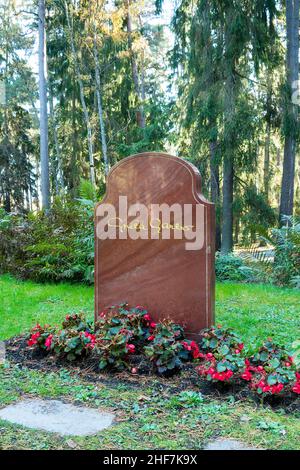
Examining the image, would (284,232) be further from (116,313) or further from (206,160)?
(116,313)

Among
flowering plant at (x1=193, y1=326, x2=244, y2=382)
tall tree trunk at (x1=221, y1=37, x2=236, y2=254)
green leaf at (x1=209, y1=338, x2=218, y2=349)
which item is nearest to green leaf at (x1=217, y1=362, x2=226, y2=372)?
flowering plant at (x1=193, y1=326, x2=244, y2=382)

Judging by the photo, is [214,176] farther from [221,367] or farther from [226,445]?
[226,445]

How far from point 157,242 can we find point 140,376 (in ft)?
4.30

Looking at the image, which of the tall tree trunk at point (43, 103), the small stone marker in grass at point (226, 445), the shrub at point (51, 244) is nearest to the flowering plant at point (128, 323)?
the small stone marker in grass at point (226, 445)

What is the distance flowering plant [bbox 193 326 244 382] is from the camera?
119 inches

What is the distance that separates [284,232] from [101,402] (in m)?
6.40

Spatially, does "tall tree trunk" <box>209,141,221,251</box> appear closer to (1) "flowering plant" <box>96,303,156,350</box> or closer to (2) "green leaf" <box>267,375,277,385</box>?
(1) "flowering plant" <box>96,303,156,350</box>

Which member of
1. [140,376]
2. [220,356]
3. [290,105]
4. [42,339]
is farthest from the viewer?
[290,105]

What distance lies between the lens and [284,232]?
8500 millimetres

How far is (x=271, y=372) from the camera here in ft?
9.66

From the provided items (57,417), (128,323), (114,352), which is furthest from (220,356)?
(57,417)

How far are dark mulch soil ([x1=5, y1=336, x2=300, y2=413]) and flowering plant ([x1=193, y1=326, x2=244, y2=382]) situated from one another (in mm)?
85

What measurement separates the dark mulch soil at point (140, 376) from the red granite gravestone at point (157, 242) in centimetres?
69
